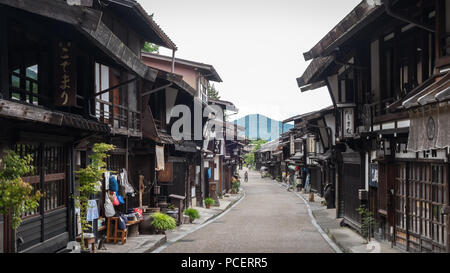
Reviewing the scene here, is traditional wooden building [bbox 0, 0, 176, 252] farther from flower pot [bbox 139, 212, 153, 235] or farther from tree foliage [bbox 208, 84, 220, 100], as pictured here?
tree foliage [bbox 208, 84, 220, 100]

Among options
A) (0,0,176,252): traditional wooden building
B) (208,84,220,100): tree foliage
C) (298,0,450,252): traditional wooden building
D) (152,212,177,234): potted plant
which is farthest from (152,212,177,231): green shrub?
(208,84,220,100): tree foliage

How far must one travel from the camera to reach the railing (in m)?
16.6

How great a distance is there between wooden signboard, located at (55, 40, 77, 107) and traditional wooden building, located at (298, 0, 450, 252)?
7.96 metres

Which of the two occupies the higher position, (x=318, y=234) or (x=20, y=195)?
(x=20, y=195)

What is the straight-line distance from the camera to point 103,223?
656 inches

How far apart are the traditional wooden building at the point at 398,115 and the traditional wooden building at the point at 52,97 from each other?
7313mm

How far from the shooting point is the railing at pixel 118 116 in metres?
16.6

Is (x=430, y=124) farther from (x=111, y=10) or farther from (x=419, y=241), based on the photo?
(x=111, y=10)

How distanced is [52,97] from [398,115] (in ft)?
31.9

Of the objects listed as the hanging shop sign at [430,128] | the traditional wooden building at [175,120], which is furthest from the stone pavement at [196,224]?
the hanging shop sign at [430,128]

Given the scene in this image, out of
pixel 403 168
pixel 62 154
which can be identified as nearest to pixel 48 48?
pixel 62 154

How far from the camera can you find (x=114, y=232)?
16.5 meters

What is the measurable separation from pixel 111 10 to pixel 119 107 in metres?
3.74

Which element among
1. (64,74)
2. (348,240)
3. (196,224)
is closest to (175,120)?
(196,224)
